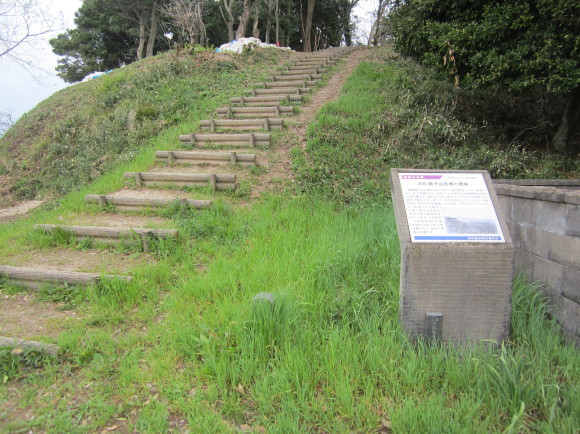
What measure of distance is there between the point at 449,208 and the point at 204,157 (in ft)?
17.9

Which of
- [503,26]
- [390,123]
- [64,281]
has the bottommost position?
[64,281]

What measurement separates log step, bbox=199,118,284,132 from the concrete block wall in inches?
226

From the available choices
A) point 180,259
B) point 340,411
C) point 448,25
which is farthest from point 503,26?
point 340,411

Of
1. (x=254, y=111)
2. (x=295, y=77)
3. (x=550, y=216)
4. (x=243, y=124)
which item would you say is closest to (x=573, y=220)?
(x=550, y=216)

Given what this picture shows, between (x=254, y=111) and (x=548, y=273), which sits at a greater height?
(x=254, y=111)

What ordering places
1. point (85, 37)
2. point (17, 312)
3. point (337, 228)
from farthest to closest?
point (85, 37) → point (337, 228) → point (17, 312)

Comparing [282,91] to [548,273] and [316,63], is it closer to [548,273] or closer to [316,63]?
[316,63]

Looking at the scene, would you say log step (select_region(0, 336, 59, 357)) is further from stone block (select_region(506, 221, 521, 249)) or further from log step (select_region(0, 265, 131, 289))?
stone block (select_region(506, 221, 521, 249))

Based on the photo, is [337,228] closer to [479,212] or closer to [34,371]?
[479,212]

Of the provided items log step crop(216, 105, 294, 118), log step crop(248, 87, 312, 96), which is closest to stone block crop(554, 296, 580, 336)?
log step crop(216, 105, 294, 118)

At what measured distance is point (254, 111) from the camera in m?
9.47

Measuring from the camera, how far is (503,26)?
660 centimetres

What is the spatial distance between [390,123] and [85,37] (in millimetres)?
26858

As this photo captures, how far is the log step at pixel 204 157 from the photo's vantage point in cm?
709
